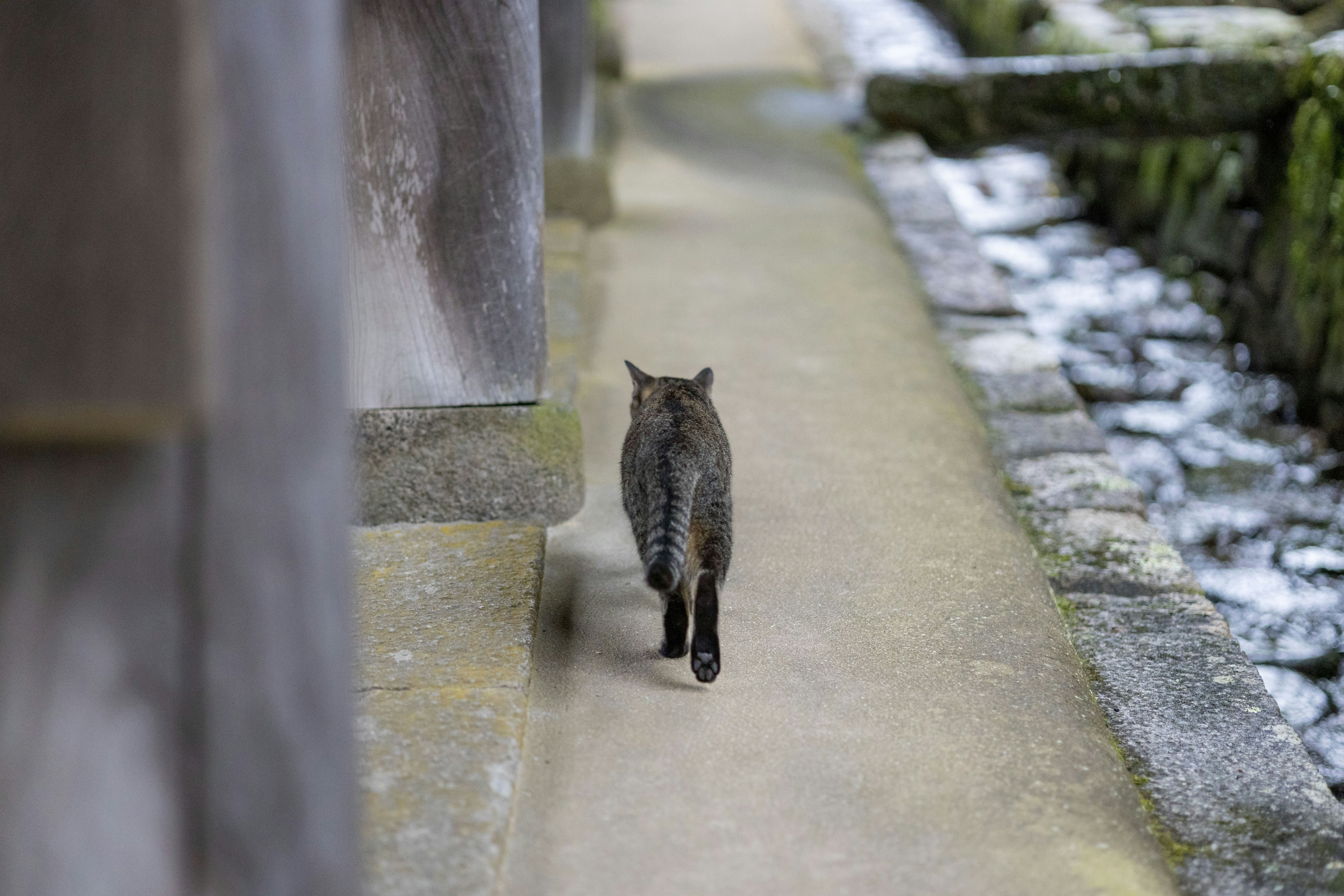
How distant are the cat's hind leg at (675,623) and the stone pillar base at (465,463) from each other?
654mm

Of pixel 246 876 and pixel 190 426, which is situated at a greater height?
pixel 190 426

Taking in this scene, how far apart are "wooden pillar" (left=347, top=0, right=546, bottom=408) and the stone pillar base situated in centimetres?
5

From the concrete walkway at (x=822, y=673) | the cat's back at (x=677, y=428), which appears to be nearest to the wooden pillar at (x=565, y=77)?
the concrete walkway at (x=822, y=673)

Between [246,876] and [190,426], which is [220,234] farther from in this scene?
A: [246,876]

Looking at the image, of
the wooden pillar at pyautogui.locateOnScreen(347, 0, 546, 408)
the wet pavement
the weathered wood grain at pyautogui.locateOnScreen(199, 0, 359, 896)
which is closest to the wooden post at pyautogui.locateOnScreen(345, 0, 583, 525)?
the wooden pillar at pyautogui.locateOnScreen(347, 0, 546, 408)

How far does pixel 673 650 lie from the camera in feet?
8.04

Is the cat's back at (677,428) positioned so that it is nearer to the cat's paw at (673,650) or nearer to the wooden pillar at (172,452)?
the cat's paw at (673,650)

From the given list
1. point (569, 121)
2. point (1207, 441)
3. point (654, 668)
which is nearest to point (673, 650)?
point (654, 668)

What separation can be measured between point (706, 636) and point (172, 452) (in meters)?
1.31

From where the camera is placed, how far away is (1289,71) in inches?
228

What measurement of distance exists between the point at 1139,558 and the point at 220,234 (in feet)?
8.50

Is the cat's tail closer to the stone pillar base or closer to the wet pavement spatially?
the stone pillar base

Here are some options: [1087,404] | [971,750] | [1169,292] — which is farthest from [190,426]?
[1169,292]

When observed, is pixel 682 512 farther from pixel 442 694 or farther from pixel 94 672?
pixel 94 672
